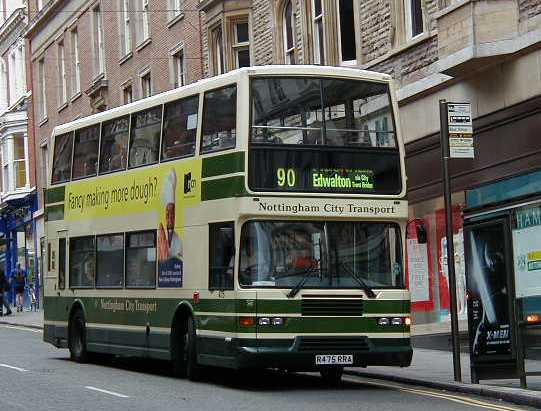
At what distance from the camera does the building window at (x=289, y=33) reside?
30.3 m

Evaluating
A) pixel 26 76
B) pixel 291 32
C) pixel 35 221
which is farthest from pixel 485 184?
pixel 26 76

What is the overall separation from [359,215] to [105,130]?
6231 millimetres

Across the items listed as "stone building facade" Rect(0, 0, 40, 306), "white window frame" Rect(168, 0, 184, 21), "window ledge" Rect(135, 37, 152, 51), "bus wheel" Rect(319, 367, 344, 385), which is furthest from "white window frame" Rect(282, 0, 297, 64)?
"stone building facade" Rect(0, 0, 40, 306)

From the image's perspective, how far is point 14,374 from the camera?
19.1 m

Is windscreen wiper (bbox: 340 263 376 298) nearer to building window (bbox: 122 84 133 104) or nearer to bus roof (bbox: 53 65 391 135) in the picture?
bus roof (bbox: 53 65 391 135)

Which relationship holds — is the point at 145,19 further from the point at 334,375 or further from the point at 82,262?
the point at 334,375

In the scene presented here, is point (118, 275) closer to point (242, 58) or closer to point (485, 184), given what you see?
A: point (485, 184)

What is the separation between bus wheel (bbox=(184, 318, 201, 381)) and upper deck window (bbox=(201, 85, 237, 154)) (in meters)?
2.48

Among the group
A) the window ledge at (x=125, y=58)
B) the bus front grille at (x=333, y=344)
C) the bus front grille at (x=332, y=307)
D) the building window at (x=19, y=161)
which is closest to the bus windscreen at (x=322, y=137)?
the bus front grille at (x=332, y=307)

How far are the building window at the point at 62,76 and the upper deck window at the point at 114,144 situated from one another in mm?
31403

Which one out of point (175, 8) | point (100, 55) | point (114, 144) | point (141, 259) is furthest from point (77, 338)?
point (100, 55)

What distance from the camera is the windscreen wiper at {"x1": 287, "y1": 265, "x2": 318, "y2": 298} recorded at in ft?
52.6

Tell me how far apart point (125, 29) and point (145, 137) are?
25.6 meters

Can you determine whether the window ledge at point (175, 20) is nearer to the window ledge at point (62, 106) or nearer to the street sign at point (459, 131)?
the window ledge at point (62, 106)
